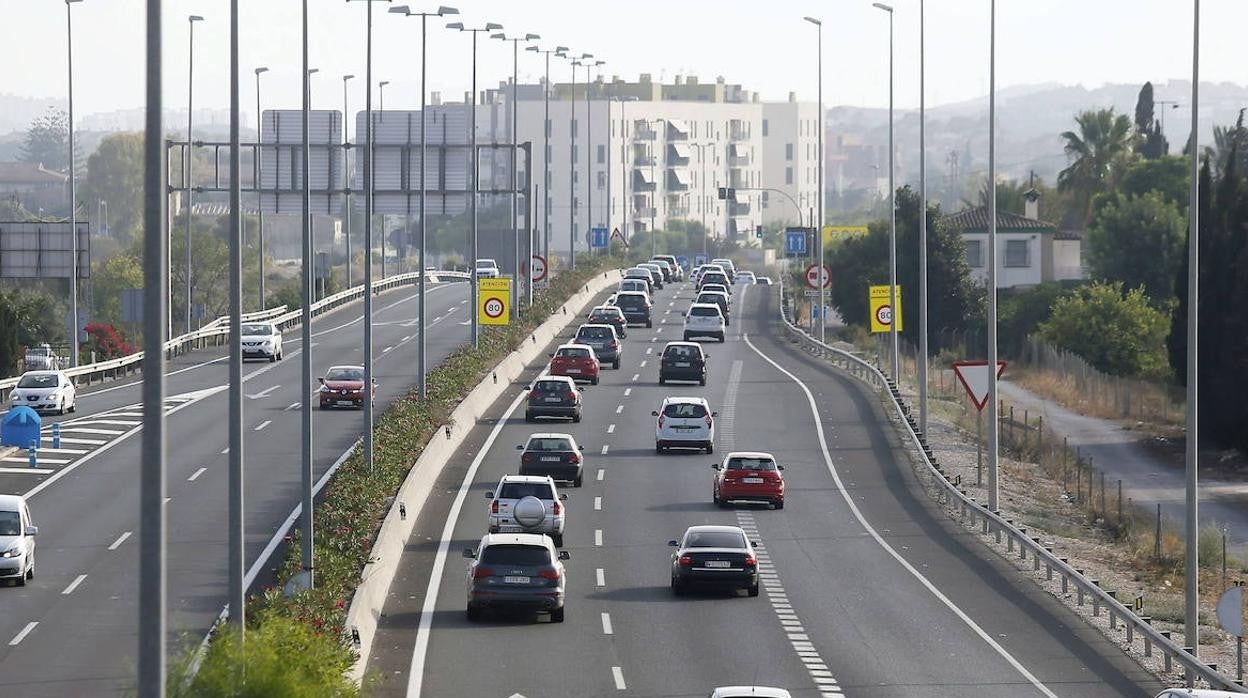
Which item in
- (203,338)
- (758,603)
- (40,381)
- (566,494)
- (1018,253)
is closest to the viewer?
(758,603)

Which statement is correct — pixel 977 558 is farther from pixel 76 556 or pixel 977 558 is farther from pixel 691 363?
pixel 691 363

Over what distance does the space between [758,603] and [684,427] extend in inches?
775

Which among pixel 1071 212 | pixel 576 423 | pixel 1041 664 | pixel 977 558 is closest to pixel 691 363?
pixel 576 423

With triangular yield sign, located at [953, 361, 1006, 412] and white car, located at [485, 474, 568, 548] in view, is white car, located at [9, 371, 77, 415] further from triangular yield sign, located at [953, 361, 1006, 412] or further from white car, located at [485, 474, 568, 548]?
triangular yield sign, located at [953, 361, 1006, 412]

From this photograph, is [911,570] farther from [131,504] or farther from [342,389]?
[342,389]

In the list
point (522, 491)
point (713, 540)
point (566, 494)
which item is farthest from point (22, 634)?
point (566, 494)

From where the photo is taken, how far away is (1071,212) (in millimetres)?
136625

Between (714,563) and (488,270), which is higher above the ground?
(488,270)

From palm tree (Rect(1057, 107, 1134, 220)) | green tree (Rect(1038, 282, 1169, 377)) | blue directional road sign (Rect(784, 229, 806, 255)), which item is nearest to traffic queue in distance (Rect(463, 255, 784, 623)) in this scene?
green tree (Rect(1038, 282, 1169, 377))

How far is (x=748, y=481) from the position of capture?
43.8 m

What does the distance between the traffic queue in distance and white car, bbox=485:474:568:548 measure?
0.02m

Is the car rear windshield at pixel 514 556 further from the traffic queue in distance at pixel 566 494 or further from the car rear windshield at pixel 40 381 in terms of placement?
the car rear windshield at pixel 40 381

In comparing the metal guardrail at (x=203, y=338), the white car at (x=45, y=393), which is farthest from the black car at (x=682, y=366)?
the white car at (x=45, y=393)

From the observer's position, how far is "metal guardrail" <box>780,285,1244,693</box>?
2589 cm
